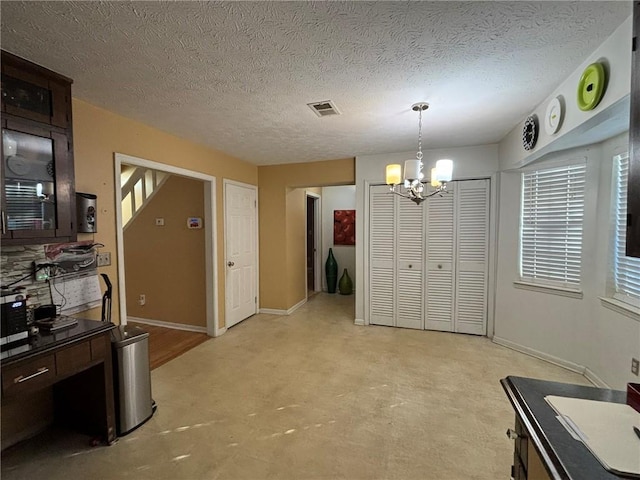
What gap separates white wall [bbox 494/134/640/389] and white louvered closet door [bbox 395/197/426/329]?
0.94 metres

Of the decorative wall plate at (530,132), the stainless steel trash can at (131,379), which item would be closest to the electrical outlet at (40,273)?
the stainless steel trash can at (131,379)

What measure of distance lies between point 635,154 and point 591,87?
103 cm

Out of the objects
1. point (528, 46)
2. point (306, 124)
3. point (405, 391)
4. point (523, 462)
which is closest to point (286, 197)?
point (306, 124)

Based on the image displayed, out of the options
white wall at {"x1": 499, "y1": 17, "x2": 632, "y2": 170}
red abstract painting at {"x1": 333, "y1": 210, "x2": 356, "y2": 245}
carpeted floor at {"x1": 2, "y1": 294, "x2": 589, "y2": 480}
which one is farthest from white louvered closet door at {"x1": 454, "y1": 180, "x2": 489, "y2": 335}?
A: red abstract painting at {"x1": 333, "y1": 210, "x2": 356, "y2": 245}

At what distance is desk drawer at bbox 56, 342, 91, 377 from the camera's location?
5.54ft

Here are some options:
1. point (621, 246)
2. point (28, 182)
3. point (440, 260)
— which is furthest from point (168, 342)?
point (621, 246)

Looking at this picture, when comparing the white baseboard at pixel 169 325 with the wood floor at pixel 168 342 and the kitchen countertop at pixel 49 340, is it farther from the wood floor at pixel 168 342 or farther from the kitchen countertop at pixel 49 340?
the kitchen countertop at pixel 49 340

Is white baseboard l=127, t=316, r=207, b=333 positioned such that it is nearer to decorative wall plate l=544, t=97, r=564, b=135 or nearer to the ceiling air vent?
the ceiling air vent

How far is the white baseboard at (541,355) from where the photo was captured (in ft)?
9.59

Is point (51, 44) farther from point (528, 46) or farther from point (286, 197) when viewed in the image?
point (286, 197)

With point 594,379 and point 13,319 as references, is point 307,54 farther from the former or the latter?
point 594,379

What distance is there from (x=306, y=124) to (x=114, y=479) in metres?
2.93

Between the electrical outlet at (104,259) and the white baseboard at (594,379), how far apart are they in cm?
432

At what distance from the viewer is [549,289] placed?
10.4 ft
